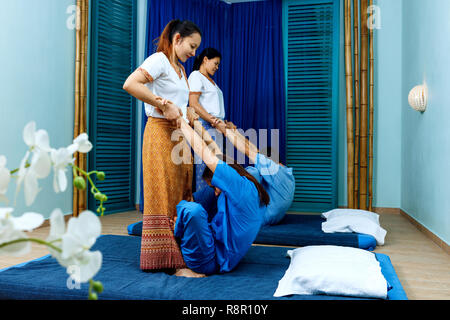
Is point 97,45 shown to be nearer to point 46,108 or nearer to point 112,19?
point 112,19

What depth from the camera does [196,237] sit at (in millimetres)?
1767

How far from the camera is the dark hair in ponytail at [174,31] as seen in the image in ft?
6.55

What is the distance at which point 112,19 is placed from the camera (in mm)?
4137

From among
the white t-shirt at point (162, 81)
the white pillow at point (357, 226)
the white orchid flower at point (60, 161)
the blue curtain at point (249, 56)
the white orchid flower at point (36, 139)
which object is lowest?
the white pillow at point (357, 226)

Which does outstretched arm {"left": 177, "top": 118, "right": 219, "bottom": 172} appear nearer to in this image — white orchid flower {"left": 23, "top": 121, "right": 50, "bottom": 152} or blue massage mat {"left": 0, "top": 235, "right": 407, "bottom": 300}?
blue massage mat {"left": 0, "top": 235, "right": 407, "bottom": 300}

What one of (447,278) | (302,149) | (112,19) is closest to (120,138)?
(112,19)

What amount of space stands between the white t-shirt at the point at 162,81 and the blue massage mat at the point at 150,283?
30.9 inches

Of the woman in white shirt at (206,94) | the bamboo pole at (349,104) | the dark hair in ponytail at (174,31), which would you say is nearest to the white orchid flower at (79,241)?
the dark hair in ponytail at (174,31)

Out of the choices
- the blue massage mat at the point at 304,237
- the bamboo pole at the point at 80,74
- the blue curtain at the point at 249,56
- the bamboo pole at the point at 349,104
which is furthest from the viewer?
the blue curtain at the point at 249,56

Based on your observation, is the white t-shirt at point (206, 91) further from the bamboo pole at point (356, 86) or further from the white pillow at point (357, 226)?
the bamboo pole at point (356, 86)

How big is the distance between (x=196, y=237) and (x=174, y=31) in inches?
41.0

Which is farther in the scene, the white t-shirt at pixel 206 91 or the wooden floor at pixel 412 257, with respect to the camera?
the white t-shirt at pixel 206 91

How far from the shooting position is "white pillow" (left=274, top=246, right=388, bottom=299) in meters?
1.60

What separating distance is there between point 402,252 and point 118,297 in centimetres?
188
